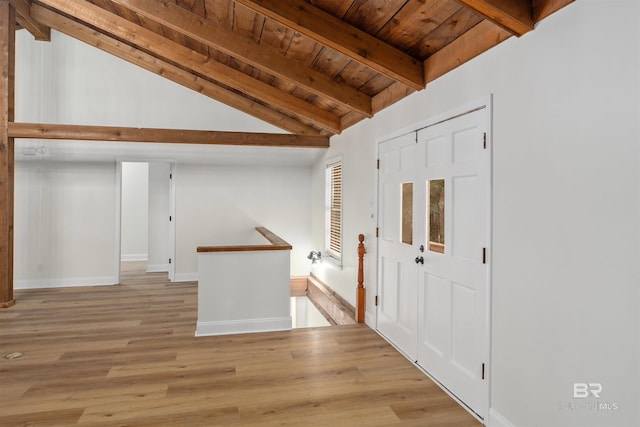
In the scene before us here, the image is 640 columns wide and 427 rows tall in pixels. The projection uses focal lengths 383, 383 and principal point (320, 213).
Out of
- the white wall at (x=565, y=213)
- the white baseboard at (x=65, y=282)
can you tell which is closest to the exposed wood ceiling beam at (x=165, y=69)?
the white baseboard at (x=65, y=282)

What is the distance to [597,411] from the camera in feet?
5.26

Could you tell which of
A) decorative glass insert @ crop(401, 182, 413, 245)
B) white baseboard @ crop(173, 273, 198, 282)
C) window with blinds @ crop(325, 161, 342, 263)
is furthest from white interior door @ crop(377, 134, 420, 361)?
white baseboard @ crop(173, 273, 198, 282)

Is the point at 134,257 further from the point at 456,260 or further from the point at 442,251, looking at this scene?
the point at 456,260

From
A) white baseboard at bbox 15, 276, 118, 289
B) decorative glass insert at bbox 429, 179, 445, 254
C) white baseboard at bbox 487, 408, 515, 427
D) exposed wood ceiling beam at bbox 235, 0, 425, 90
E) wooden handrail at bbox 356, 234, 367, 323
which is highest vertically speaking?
exposed wood ceiling beam at bbox 235, 0, 425, 90

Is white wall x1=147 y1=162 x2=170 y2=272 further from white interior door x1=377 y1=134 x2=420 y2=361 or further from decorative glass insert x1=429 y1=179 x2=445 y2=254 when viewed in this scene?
decorative glass insert x1=429 y1=179 x2=445 y2=254

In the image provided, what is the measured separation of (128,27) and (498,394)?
4708 mm

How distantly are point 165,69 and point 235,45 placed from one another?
2.68m

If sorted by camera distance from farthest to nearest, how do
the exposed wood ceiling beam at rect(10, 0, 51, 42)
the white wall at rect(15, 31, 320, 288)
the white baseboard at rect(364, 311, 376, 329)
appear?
the white wall at rect(15, 31, 320, 288) < the exposed wood ceiling beam at rect(10, 0, 51, 42) < the white baseboard at rect(364, 311, 376, 329)

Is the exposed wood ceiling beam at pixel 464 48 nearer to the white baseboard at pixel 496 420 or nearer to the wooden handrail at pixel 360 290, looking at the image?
the wooden handrail at pixel 360 290

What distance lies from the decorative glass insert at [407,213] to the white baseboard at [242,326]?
1555mm

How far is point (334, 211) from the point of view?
220 inches

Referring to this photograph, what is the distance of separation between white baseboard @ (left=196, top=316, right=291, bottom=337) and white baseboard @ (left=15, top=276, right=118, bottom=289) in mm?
3051

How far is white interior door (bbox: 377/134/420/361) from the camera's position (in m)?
3.19

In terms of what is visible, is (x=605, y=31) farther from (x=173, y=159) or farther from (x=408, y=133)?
(x=173, y=159)
